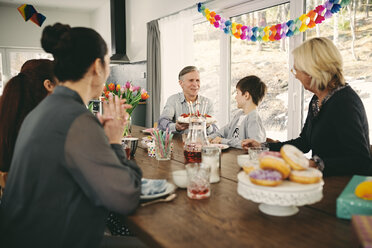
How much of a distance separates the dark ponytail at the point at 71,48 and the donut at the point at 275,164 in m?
0.69

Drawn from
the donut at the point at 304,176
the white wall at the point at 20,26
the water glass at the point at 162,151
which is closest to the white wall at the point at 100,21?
the white wall at the point at 20,26

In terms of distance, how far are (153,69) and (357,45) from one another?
126 inches

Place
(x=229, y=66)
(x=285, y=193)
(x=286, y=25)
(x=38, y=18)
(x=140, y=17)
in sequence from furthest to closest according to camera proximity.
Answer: (x=140, y=17), (x=229, y=66), (x=38, y=18), (x=286, y=25), (x=285, y=193)

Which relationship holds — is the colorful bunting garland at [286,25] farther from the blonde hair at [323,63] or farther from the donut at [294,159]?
the donut at [294,159]

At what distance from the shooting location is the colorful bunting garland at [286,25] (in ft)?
8.81

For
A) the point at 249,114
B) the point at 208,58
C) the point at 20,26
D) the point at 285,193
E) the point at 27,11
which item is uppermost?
the point at 20,26

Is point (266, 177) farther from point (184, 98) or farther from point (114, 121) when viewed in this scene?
point (184, 98)

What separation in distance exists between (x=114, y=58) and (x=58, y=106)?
17.6ft

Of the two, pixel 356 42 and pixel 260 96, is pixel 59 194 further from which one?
pixel 356 42

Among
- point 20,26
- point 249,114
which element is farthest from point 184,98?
point 20,26

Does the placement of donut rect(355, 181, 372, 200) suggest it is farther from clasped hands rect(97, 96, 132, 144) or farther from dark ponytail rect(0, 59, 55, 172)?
dark ponytail rect(0, 59, 55, 172)

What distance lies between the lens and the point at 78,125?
992 mm

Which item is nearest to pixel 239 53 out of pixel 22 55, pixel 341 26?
pixel 341 26

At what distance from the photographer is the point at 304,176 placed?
978 mm
